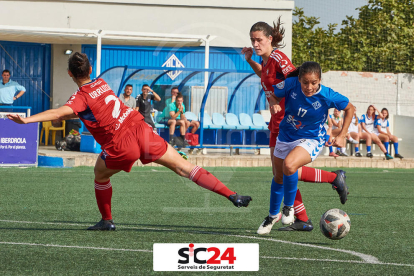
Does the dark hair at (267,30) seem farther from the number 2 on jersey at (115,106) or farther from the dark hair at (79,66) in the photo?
the dark hair at (79,66)

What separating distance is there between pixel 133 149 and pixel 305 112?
1521 mm

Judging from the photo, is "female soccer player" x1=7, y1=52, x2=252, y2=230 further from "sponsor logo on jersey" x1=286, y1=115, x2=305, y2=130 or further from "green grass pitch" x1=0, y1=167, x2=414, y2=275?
"sponsor logo on jersey" x1=286, y1=115, x2=305, y2=130

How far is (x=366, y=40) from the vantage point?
84.7 feet

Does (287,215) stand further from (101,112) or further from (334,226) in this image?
(101,112)

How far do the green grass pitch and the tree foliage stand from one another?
49.5ft

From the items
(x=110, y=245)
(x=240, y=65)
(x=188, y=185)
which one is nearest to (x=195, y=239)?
(x=110, y=245)

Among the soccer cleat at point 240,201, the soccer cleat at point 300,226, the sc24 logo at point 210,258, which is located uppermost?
the soccer cleat at point 240,201

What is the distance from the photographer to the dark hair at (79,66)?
5.12m

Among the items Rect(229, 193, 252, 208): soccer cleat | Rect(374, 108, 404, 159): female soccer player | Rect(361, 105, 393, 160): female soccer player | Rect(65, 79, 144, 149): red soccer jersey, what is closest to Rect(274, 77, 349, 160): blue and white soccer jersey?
Rect(229, 193, 252, 208): soccer cleat

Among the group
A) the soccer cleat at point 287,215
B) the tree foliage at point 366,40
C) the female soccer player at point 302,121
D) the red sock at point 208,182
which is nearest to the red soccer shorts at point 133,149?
the red sock at point 208,182

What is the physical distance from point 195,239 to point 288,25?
15.0 meters

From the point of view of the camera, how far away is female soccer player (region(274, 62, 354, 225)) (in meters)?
5.24

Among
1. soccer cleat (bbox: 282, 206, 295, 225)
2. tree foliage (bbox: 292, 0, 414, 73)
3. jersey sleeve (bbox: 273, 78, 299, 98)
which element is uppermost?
tree foliage (bbox: 292, 0, 414, 73)

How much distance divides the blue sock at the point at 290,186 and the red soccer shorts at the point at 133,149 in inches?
44.1
